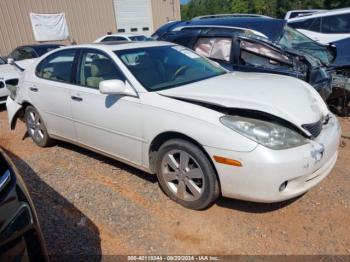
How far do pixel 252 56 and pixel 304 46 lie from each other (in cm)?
183

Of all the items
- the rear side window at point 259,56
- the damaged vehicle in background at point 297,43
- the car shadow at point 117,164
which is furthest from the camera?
the damaged vehicle in background at point 297,43

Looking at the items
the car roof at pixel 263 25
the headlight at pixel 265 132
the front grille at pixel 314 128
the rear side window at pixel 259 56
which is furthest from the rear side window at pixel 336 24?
the headlight at pixel 265 132

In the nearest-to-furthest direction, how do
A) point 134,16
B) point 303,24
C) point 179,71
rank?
point 179,71, point 303,24, point 134,16

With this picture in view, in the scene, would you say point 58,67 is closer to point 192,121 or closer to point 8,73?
point 192,121

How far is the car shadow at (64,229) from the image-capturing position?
108 inches

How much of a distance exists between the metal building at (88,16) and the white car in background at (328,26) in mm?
14125

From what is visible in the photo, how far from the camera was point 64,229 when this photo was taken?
10.0ft

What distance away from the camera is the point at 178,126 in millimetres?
3008

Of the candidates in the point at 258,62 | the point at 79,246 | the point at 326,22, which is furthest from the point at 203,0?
the point at 79,246

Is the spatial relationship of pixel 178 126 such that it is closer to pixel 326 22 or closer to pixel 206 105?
pixel 206 105

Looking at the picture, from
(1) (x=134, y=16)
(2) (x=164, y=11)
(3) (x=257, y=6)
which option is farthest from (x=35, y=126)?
(3) (x=257, y=6)

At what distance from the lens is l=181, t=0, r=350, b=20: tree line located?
3475cm

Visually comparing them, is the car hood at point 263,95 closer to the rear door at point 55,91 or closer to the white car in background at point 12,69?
the rear door at point 55,91

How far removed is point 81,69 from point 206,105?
1.81m
